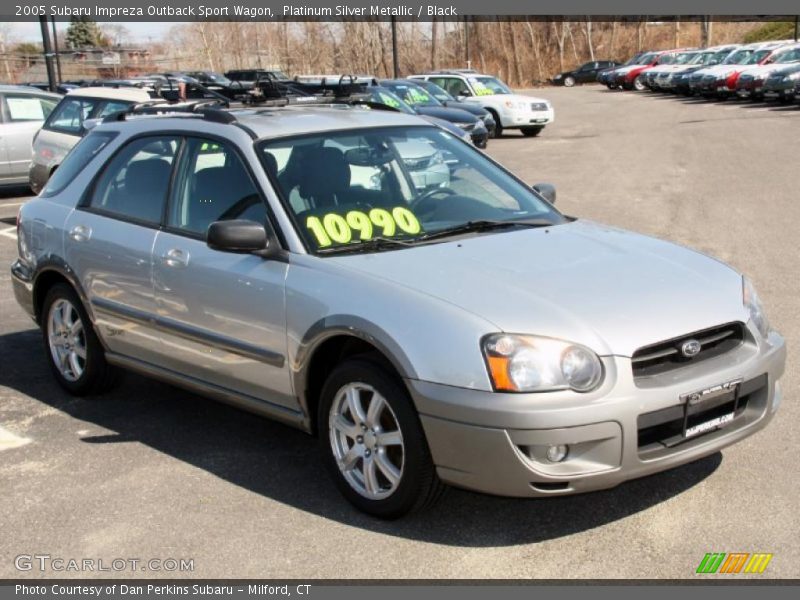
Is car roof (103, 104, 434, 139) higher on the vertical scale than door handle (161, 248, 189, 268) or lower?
higher

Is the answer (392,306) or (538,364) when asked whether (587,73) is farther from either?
(538,364)

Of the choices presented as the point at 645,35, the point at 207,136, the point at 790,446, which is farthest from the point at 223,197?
the point at 645,35

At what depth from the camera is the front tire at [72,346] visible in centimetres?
621

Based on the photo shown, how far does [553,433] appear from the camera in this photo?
12.8 feet

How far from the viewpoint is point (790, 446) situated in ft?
16.7

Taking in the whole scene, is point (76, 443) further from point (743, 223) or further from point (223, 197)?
point (743, 223)

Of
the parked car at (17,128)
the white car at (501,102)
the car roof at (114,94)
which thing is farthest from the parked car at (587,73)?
the car roof at (114,94)

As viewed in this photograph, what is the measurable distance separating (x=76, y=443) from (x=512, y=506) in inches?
96.3

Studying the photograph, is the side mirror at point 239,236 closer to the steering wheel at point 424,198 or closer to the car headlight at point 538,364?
the steering wheel at point 424,198

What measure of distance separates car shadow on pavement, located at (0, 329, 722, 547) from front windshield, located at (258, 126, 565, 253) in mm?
1145

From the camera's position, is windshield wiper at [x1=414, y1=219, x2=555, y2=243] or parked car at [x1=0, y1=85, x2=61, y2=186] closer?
windshield wiper at [x1=414, y1=219, x2=555, y2=243]

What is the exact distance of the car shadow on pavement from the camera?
4.40 m

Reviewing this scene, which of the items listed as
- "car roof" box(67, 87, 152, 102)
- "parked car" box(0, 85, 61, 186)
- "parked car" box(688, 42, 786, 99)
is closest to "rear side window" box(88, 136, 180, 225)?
"car roof" box(67, 87, 152, 102)

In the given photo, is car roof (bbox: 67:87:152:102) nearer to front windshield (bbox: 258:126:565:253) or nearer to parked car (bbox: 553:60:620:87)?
front windshield (bbox: 258:126:565:253)
